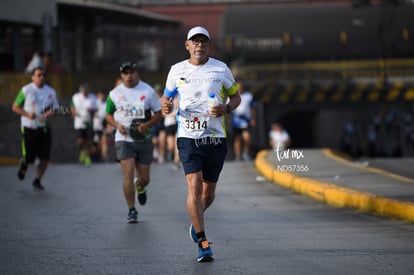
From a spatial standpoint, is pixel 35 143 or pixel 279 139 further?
pixel 279 139

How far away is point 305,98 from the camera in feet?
108

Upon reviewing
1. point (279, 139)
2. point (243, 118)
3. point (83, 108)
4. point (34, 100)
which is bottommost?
point (279, 139)

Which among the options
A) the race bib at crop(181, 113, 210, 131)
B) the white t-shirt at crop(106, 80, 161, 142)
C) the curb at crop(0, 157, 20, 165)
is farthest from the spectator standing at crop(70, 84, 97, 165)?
the race bib at crop(181, 113, 210, 131)

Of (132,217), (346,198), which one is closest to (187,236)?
(132,217)

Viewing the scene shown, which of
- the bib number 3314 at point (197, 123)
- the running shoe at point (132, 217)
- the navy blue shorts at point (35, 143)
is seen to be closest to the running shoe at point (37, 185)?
the navy blue shorts at point (35, 143)

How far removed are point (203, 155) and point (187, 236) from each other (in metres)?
1.36

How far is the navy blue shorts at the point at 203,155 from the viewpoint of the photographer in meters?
8.51

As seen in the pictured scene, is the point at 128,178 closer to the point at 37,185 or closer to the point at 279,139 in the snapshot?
the point at 37,185

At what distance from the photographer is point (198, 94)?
853 cm

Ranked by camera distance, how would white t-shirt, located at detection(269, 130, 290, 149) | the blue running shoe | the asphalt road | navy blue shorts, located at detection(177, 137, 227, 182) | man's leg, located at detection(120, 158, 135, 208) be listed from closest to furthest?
the asphalt road → the blue running shoe → navy blue shorts, located at detection(177, 137, 227, 182) → man's leg, located at detection(120, 158, 135, 208) → white t-shirt, located at detection(269, 130, 290, 149)

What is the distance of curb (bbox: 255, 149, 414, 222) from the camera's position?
10.6 m

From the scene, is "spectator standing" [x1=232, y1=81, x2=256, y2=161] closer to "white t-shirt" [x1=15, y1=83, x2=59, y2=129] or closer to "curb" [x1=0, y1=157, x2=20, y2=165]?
"curb" [x1=0, y1=157, x2=20, y2=165]

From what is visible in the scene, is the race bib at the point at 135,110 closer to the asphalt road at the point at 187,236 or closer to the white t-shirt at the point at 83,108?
the asphalt road at the point at 187,236

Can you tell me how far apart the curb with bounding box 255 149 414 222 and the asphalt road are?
15 centimetres
